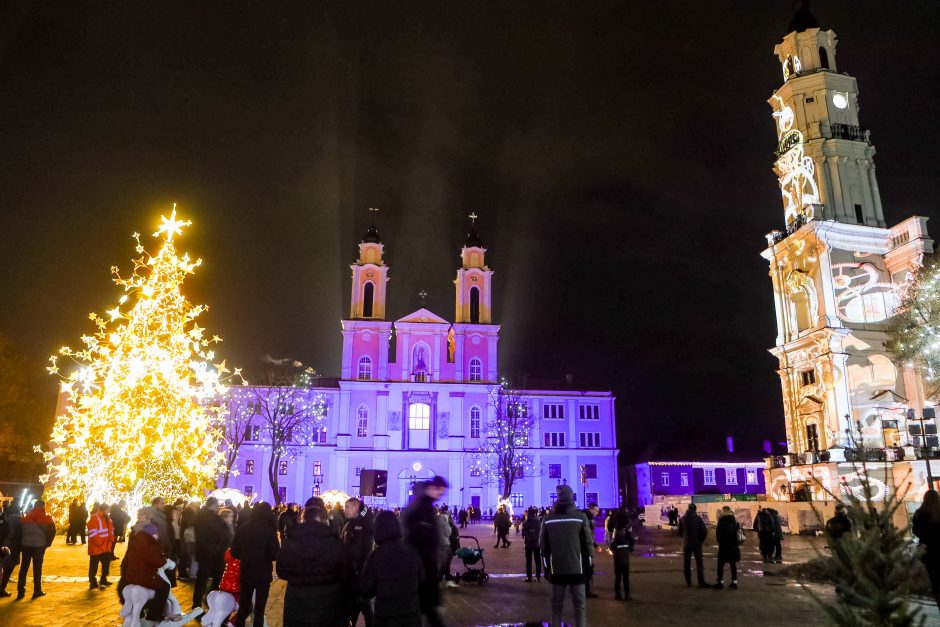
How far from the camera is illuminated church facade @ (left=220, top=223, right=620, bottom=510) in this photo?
5809 centimetres

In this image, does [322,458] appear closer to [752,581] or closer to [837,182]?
Result: [837,182]

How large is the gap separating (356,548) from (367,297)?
57.7m

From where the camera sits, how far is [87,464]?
19781 mm

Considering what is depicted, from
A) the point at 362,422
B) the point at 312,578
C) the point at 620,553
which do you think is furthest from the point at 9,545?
the point at 362,422

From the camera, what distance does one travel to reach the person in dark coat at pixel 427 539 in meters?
6.57

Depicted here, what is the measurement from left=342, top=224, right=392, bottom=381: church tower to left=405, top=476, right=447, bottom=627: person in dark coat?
53941 mm

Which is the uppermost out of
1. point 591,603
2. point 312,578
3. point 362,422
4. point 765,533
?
point 362,422

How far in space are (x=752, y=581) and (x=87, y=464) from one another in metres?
18.2

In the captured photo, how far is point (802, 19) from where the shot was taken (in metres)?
48.4

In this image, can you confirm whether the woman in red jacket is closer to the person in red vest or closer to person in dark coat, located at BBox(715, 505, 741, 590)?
the person in red vest

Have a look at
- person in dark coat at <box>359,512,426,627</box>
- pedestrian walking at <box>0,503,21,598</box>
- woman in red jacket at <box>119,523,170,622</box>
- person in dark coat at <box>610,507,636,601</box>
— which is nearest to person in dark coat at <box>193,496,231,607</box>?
woman in red jacket at <box>119,523,170,622</box>

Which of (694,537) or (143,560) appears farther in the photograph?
(694,537)

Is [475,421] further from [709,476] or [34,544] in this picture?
[34,544]

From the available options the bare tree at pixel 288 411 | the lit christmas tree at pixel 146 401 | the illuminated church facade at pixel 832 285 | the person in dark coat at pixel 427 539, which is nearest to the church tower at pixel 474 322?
the bare tree at pixel 288 411
